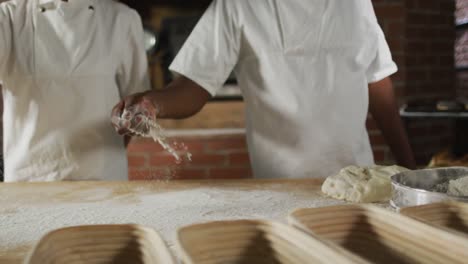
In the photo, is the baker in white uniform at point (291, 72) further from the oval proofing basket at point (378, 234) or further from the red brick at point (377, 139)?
the red brick at point (377, 139)

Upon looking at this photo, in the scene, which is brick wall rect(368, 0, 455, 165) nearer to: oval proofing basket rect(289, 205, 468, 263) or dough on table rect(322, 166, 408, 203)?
dough on table rect(322, 166, 408, 203)

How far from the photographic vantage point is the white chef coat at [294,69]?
134cm

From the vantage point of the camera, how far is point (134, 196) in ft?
3.38

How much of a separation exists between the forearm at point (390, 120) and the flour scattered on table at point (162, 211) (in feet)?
1.71

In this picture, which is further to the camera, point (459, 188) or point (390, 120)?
point (390, 120)

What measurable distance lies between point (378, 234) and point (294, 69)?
0.90m

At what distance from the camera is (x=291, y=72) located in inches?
52.9

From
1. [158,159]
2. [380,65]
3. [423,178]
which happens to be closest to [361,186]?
[423,178]

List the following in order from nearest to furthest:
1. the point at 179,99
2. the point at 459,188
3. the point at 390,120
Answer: the point at 459,188
the point at 179,99
the point at 390,120

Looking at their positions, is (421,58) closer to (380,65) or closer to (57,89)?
(380,65)

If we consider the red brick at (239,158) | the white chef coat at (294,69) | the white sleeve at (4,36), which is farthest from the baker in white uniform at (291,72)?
A: the red brick at (239,158)

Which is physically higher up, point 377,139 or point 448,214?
point 448,214

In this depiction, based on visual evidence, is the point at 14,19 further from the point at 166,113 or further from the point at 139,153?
the point at 139,153

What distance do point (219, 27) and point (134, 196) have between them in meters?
0.54
